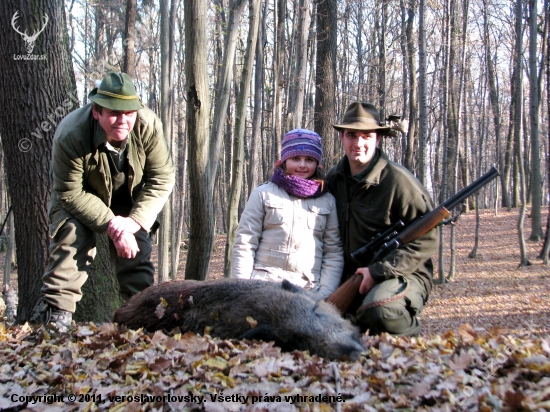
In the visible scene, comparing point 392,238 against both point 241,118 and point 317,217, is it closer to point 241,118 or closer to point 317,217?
point 317,217

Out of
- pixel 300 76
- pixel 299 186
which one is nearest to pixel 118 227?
pixel 299 186

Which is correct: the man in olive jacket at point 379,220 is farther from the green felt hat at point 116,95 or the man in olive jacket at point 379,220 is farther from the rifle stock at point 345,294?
the green felt hat at point 116,95

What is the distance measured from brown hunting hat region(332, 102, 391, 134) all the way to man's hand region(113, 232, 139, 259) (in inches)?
88.0

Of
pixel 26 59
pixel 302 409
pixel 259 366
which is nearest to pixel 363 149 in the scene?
pixel 259 366

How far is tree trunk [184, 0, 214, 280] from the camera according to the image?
575cm

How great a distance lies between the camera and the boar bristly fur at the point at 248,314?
3.33 meters

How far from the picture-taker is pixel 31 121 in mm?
5480

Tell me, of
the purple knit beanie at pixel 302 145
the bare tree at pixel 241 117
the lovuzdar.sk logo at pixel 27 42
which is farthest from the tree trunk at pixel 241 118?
the purple knit beanie at pixel 302 145

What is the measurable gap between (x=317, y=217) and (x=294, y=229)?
28 centimetres

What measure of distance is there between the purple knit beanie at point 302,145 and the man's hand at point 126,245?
5.66ft

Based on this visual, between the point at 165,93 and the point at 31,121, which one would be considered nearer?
the point at 31,121

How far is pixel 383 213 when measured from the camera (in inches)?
186

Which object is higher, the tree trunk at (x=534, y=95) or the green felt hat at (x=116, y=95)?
the tree trunk at (x=534, y=95)

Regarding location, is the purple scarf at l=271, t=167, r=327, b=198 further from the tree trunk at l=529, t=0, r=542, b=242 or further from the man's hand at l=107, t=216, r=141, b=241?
the tree trunk at l=529, t=0, r=542, b=242
